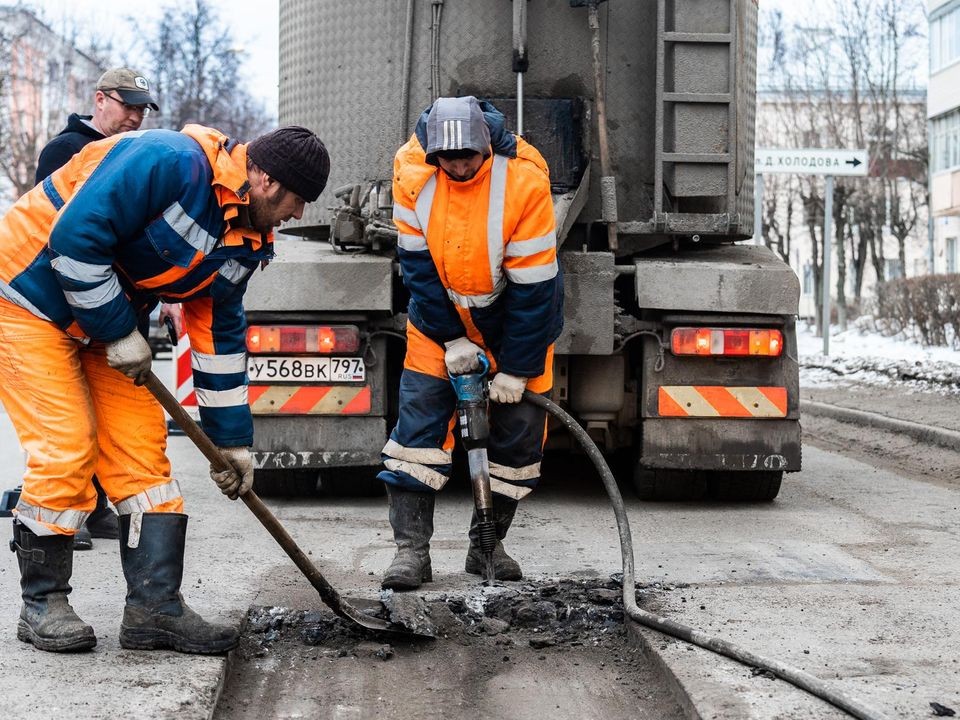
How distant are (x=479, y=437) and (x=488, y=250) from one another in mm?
690

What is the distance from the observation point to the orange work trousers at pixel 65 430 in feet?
11.6

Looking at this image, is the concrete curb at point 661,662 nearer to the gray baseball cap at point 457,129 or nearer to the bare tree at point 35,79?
the gray baseball cap at point 457,129

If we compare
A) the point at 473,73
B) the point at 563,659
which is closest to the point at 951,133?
the point at 473,73

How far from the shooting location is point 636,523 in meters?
5.96

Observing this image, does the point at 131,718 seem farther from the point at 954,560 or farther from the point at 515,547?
the point at 954,560

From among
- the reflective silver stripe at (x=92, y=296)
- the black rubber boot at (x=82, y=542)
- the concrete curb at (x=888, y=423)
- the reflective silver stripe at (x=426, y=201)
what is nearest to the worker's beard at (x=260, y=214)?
the reflective silver stripe at (x=92, y=296)

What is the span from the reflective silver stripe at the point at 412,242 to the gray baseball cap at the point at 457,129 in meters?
0.32

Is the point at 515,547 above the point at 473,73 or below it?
below

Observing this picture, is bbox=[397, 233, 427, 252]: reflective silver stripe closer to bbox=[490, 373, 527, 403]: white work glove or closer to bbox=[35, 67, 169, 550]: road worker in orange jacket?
bbox=[490, 373, 527, 403]: white work glove

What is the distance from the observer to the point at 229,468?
3.83 metres

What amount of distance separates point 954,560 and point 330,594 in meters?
2.54

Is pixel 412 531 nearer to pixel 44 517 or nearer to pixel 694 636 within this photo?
pixel 694 636

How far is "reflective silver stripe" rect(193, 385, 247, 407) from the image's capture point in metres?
3.93

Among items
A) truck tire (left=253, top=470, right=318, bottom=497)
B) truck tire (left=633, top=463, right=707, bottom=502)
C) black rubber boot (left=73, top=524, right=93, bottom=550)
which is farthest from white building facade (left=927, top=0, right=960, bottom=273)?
black rubber boot (left=73, top=524, right=93, bottom=550)
